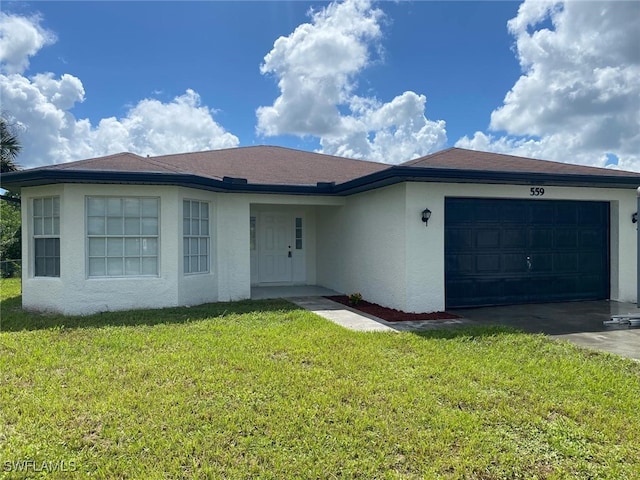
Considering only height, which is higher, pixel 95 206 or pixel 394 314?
pixel 95 206

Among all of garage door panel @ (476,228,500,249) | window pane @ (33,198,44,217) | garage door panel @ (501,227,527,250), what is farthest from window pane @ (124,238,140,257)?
garage door panel @ (501,227,527,250)

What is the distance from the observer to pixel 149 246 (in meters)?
9.08

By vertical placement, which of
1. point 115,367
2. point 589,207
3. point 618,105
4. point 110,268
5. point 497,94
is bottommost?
point 115,367

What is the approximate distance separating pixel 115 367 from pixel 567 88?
55.3 ft

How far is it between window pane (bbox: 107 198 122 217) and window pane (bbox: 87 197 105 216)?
0.11 metres

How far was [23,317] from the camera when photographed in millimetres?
8250

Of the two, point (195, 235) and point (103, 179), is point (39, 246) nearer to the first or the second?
point (103, 179)

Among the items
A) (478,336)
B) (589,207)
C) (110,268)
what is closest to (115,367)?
(110,268)

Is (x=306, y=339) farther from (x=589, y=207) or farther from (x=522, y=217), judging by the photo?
(x=589, y=207)

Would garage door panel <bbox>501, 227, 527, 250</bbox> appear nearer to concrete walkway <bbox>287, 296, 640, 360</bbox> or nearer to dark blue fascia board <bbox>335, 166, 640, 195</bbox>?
dark blue fascia board <bbox>335, 166, 640, 195</bbox>

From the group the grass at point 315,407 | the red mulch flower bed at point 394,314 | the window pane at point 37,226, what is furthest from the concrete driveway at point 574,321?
the window pane at point 37,226

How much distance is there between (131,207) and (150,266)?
133 cm

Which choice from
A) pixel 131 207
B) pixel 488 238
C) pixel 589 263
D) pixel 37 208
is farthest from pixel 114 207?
pixel 589 263

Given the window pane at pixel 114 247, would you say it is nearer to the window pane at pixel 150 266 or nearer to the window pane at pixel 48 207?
the window pane at pixel 150 266
